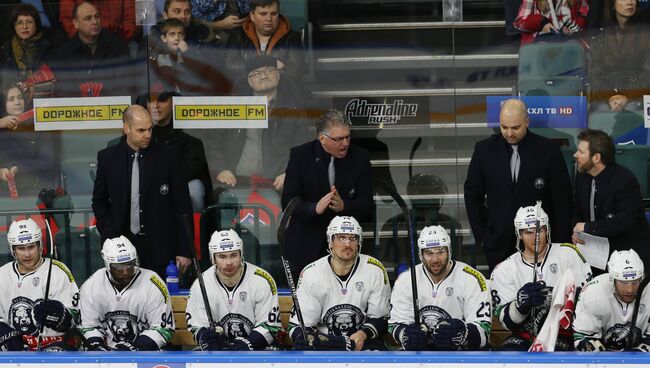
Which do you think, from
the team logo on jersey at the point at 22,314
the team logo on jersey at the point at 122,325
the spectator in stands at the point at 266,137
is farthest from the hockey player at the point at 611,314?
the team logo on jersey at the point at 22,314

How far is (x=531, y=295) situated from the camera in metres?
8.17

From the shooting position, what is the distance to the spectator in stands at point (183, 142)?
33.5 ft

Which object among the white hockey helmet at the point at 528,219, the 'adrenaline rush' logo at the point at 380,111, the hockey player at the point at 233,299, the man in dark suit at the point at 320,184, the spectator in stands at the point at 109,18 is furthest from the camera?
the spectator in stands at the point at 109,18

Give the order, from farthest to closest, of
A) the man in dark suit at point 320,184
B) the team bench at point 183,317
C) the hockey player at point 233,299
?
the team bench at point 183,317
the man in dark suit at point 320,184
the hockey player at point 233,299

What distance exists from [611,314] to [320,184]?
1.95 metres

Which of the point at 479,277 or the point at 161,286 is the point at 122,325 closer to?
the point at 161,286

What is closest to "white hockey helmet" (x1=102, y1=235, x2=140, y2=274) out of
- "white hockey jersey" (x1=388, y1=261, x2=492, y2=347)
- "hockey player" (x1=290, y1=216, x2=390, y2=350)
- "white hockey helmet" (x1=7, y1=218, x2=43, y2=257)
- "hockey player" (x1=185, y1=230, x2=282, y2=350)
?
"hockey player" (x1=185, y1=230, x2=282, y2=350)

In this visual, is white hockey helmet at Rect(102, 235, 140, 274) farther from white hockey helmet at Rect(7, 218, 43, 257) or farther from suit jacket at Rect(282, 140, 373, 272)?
suit jacket at Rect(282, 140, 373, 272)

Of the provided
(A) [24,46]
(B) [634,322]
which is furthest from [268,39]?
(B) [634,322]

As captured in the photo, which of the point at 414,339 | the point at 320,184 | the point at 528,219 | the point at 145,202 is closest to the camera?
the point at 414,339

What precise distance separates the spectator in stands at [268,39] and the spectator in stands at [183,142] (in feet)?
1.78

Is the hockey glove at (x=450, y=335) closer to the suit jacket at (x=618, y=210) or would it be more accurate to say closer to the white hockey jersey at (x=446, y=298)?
the white hockey jersey at (x=446, y=298)

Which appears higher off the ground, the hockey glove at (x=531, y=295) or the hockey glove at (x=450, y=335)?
the hockey glove at (x=531, y=295)

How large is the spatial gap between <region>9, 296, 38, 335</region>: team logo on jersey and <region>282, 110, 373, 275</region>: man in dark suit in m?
1.56
